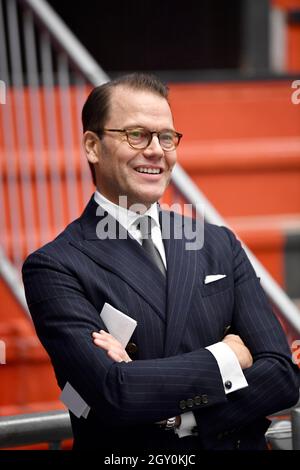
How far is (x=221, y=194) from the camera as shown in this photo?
4.28 metres

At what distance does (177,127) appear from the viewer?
4.34 meters

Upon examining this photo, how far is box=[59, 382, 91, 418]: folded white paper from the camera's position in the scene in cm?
197

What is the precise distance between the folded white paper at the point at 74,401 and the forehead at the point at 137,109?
582 mm

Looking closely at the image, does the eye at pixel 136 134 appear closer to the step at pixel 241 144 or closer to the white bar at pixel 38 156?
the white bar at pixel 38 156

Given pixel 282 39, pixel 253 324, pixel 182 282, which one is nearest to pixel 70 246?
pixel 182 282

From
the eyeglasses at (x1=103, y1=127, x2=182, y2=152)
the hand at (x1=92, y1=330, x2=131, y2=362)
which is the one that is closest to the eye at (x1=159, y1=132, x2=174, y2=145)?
the eyeglasses at (x1=103, y1=127, x2=182, y2=152)

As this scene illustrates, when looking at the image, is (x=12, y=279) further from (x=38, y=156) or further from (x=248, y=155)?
(x=248, y=155)

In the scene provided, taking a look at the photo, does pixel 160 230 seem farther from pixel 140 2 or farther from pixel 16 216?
pixel 140 2

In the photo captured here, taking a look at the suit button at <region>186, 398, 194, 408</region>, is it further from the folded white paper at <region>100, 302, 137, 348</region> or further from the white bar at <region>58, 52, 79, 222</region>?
the white bar at <region>58, 52, 79, 222</region>

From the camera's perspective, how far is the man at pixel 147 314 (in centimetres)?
194

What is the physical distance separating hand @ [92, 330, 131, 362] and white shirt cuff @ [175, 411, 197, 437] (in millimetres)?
172

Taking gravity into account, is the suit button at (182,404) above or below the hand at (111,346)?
below

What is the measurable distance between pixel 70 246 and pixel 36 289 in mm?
128

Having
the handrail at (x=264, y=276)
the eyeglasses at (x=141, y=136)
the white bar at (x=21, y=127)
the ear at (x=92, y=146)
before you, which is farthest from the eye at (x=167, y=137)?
the white bar at (x=21, y=127)
